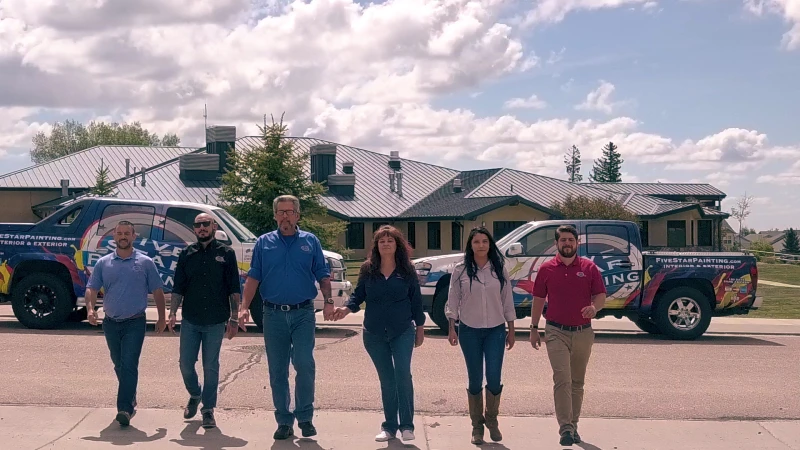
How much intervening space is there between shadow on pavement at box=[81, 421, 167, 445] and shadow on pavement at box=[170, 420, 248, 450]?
19 centimetres

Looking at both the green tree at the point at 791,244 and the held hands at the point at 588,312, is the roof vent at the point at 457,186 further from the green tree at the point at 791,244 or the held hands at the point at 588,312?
the green tree at the point at 791,244

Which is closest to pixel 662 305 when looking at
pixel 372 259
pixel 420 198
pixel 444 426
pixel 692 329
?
pixel 692 329

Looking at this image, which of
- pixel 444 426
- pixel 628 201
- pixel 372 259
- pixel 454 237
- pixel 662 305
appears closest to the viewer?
pixel 372 259

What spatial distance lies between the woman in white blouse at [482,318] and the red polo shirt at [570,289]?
36 centimetres

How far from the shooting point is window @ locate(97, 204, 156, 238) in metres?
13.8

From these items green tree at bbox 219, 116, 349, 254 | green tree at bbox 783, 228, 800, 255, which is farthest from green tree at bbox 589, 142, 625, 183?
green tree at bbox 219, 116, 349, 254

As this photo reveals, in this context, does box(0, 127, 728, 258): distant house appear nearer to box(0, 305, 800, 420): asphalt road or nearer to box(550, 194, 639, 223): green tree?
box(550, 194, 639, 223): green tree

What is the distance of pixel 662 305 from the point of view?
1412 centimetres

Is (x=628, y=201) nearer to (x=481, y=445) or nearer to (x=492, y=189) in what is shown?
(x=492, y=189)

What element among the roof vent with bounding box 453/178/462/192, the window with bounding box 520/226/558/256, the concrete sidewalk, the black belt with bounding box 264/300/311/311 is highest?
the roof vent with bounding box 453/178/462/192

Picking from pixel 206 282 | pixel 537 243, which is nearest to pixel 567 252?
pixel 206 282

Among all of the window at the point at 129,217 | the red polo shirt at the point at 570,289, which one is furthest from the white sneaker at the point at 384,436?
the window at the point at 129,217

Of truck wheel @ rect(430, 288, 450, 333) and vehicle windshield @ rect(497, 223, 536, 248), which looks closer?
truck wheel @ rect(430, 288, 450, 333)

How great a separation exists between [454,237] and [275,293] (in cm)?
4125
